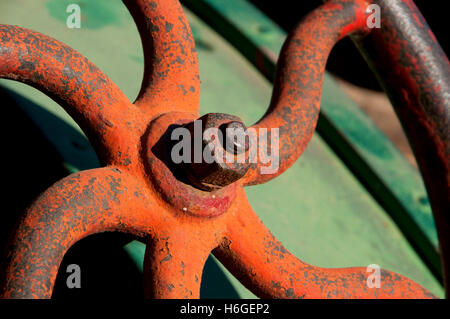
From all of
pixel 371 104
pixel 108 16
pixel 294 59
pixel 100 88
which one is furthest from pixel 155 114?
pixel 371 104

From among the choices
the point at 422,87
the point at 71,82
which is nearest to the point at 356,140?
the point at 422,87

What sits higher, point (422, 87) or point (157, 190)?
point (422, 87)

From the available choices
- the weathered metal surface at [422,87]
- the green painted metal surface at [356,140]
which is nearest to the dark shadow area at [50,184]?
the weathered metal surface at [422,87]

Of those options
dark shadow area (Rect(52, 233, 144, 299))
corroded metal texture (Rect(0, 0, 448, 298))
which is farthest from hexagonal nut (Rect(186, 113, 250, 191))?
dark shadow area (Rect(52, 233, 144, 299))

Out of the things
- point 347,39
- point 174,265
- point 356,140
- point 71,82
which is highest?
point 347,39

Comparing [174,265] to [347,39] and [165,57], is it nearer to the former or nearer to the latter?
[165,57]

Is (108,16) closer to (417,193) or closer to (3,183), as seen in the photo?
(3,183)
